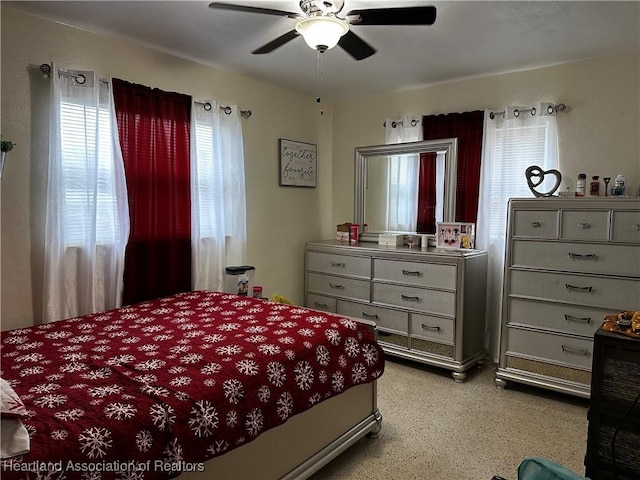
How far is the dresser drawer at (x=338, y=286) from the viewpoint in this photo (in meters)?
3.77

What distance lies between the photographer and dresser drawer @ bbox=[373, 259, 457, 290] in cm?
328

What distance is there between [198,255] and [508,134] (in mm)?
2635

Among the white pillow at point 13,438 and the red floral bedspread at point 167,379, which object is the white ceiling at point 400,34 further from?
the white pillow at point 13,438

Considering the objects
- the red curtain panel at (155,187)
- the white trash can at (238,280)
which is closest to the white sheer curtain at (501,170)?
the white trash can at (238,280)

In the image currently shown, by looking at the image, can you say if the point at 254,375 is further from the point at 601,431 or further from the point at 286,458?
the point at 601,431

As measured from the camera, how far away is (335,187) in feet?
15.1

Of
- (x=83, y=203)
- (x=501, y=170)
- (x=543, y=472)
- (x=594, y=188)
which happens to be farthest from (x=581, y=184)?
(x=83, y=203)

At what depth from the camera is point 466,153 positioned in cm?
371

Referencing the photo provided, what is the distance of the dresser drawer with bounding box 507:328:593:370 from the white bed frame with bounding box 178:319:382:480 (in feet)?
4.12

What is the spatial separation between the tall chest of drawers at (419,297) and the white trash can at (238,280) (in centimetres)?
84

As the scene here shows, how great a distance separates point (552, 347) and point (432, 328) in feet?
2.72

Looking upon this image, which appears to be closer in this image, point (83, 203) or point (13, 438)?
point (13, 438)

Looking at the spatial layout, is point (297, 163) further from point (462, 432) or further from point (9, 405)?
point (9, 405)

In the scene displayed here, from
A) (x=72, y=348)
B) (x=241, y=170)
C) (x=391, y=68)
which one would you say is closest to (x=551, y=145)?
(x=391, y=68)
